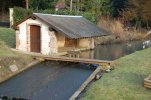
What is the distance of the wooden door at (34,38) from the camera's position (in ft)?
74.1

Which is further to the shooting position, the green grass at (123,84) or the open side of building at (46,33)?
the open side of building at (46,33)

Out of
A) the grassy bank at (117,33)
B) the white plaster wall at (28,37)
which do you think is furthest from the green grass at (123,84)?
the grassy bank at (117,33)

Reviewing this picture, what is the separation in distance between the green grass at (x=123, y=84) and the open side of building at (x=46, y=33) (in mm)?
5147

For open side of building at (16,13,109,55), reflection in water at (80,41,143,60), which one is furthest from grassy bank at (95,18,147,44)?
open side of building at (16,13,109,55)

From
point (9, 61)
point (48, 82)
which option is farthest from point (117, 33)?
point (48, 82)

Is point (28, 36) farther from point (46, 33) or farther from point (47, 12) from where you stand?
point (47, 12)

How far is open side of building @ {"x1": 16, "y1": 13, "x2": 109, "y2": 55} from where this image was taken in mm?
21766

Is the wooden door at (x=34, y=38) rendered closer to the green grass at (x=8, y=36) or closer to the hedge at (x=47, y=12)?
the green grass at (x=8, y=36)

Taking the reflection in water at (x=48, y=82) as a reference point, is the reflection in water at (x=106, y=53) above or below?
above

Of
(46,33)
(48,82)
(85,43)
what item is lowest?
(48,82)

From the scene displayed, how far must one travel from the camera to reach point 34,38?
22.8 metres

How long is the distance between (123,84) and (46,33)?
920 centimetres

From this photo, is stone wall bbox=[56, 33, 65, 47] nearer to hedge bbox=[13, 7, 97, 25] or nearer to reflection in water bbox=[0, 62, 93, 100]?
reflection in water bbox=[0, 62, 93, 100]

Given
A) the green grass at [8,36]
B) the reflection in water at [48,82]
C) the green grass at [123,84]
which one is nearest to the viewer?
the green grass at [123,84]
